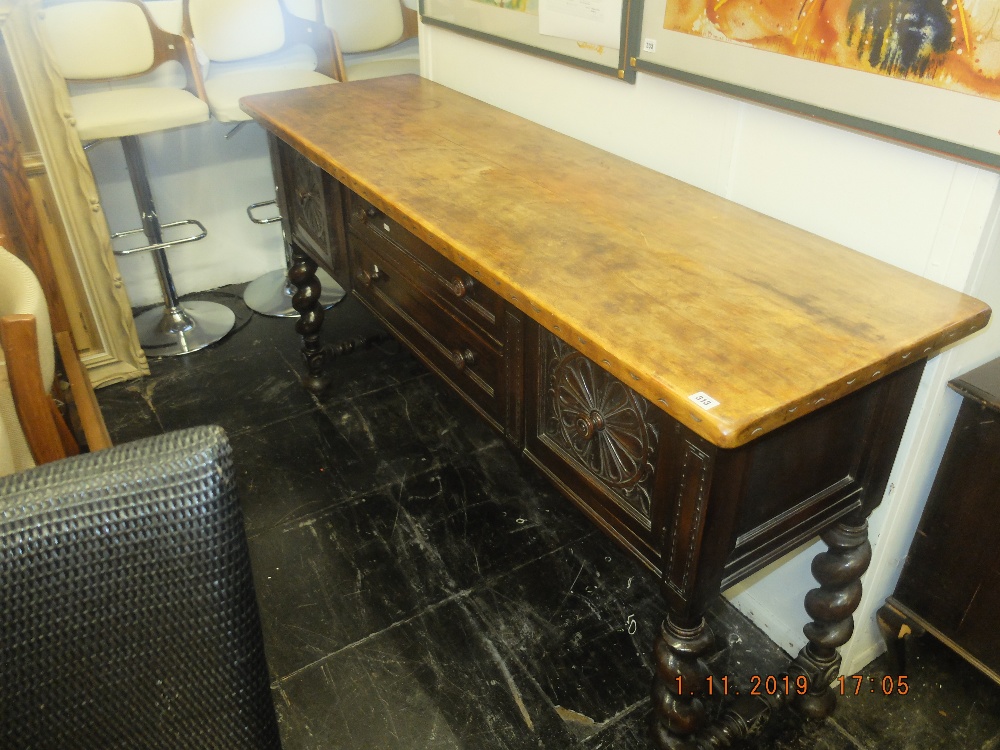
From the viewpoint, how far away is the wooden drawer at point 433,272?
1.47 m

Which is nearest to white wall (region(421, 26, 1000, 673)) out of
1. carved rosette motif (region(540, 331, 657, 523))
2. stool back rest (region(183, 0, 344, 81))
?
carved rosette motif (region(540, 331, 657, 523))

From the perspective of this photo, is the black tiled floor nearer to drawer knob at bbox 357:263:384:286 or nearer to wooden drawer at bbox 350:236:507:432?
wooden drawer at bbox 350:236:507:432

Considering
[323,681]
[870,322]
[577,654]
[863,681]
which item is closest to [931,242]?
[870,322]

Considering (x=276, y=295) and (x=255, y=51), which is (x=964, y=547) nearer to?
(x=276, y=295)

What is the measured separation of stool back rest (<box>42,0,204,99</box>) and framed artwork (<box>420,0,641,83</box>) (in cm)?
110

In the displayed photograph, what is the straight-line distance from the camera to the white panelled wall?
4.17 feet

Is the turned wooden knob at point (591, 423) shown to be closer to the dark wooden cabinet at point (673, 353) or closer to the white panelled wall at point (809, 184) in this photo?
the dark wooden cabinet at point (673, 353)

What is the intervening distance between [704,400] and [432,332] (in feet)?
2.85

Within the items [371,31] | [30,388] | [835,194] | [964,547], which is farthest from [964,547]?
[371,31]

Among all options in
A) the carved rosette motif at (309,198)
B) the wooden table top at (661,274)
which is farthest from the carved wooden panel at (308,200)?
the wooden table top at (661,274)

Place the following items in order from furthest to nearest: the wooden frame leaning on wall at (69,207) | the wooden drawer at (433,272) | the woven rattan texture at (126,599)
→ the wooden frame leaning on wall at (69,207)
the wooden drawer at (433,272)
the woven rattan texture at (126,599)

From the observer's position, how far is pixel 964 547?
1.49 m

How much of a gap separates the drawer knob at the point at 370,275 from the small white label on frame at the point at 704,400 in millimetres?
1101

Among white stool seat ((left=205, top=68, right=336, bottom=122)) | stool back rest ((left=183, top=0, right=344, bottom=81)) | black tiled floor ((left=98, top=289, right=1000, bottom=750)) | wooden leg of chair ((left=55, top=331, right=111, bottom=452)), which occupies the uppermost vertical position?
stool back rest ((left=183, top=0, right=344, bottom=81))
